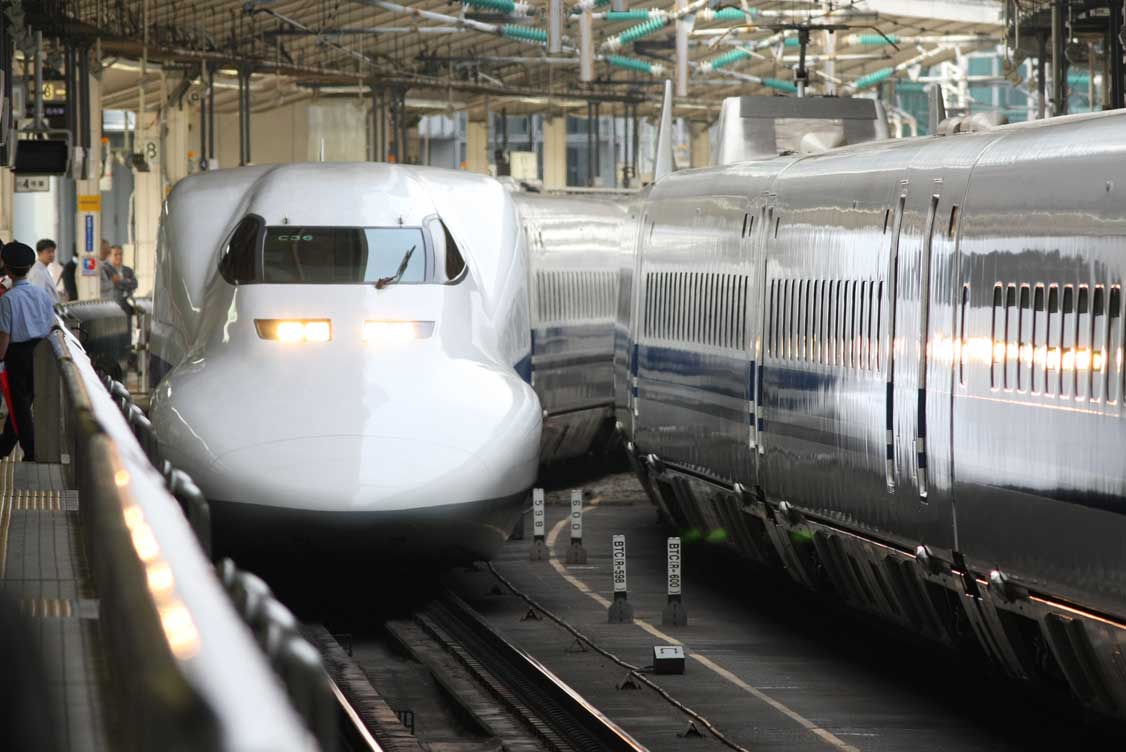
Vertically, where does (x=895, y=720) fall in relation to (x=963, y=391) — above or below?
below

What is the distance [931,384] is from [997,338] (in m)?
1.09

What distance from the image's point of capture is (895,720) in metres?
12.8

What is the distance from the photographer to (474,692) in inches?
543

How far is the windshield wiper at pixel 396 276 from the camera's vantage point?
1559 cm

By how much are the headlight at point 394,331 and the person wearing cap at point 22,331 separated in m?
3.39

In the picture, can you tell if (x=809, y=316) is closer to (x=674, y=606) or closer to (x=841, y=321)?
(x=841, y=321)

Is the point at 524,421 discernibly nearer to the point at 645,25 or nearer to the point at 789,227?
the point at 789,227

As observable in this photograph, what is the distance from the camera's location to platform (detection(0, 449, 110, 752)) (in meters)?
6.45

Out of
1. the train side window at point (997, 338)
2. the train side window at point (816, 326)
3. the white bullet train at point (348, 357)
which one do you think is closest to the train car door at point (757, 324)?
the train side window at point (816, 326)

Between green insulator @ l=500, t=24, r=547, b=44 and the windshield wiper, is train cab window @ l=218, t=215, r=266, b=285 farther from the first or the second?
green insulator @ l=500, t=24, r=547, b=44

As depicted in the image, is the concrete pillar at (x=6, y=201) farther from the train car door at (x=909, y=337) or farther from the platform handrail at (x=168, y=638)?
the platform handrail at (x=168, y=638)

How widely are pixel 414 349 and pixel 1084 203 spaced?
579cm

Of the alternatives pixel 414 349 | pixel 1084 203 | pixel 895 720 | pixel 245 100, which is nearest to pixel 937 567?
pixel 895 720

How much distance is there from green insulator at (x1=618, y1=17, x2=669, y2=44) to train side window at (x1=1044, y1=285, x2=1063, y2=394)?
1185 inches
